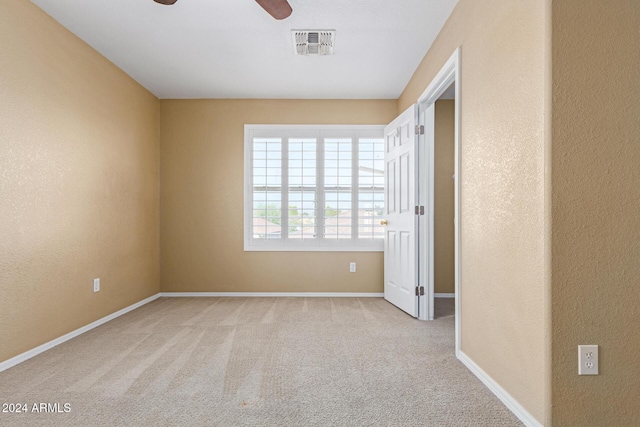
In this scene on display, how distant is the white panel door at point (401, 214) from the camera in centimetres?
402

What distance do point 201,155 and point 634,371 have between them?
184 inches

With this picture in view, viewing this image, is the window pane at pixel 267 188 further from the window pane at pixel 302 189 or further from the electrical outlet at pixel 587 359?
the electrical outlet at pixel 587 359

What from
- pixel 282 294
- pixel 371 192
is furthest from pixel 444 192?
pixel 282 294

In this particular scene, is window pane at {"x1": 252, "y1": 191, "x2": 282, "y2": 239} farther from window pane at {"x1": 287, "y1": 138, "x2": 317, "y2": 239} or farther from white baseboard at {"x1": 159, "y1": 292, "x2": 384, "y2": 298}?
white baseboard at {"x1": 159, "y1": 292, "x2": 384, "y2": 298}

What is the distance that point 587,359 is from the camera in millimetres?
1755

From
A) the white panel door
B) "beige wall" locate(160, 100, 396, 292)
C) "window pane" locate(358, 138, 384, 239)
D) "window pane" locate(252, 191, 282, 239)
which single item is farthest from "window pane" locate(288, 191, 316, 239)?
the white panel door

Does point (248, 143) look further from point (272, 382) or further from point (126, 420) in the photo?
point (126, 420)

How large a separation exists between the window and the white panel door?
31cm

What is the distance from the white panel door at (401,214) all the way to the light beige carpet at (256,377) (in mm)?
448

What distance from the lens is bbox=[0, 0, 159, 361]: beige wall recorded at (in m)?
2.70

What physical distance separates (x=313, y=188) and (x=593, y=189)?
369 cm

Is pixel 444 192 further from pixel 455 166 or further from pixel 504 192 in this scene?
pixel 504 192

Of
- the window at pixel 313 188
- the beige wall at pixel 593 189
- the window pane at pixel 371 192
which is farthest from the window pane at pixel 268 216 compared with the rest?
the beige wall at pixel 593 189

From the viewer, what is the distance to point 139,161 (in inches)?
183
